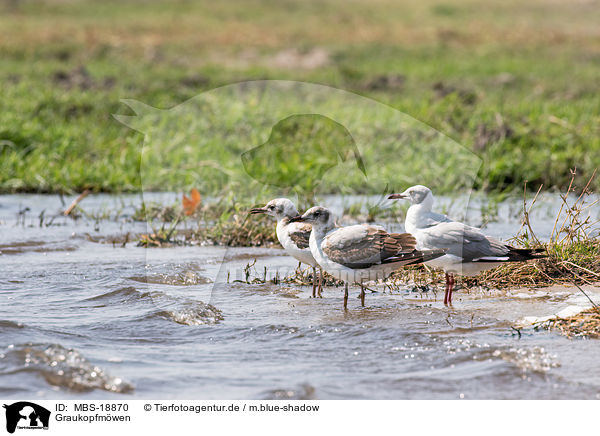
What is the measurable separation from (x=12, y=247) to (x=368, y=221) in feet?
11.3

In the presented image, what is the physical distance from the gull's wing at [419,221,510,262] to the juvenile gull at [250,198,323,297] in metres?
0.88

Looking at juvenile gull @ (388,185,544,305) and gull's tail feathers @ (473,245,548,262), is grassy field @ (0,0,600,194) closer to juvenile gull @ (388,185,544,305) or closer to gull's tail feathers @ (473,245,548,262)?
juvenile gull @ (388,185,544,305)

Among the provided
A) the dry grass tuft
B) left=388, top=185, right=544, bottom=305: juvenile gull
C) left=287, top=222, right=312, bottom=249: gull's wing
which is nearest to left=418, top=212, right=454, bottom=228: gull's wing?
left=388, top=185, right=544, bottom=305: juvenile gull

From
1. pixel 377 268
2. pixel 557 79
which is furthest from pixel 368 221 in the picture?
pixel 557 79

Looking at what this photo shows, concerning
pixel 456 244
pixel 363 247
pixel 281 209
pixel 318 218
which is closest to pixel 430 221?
pixel 456 244

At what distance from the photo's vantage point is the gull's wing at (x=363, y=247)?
5.57 meters

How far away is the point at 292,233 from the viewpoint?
6.18 m

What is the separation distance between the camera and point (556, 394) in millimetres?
4219

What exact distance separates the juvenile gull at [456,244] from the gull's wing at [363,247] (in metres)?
0.16

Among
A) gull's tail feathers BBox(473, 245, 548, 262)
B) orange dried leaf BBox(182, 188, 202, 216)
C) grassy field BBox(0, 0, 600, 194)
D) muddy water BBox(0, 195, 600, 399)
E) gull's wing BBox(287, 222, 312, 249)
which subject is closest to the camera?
muddy water BBox(0, 195, 600, 399)

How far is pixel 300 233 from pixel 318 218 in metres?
0.42

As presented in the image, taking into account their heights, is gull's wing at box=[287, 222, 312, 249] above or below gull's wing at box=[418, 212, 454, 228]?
below

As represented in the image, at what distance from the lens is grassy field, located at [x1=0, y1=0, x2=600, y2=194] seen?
412 inches
